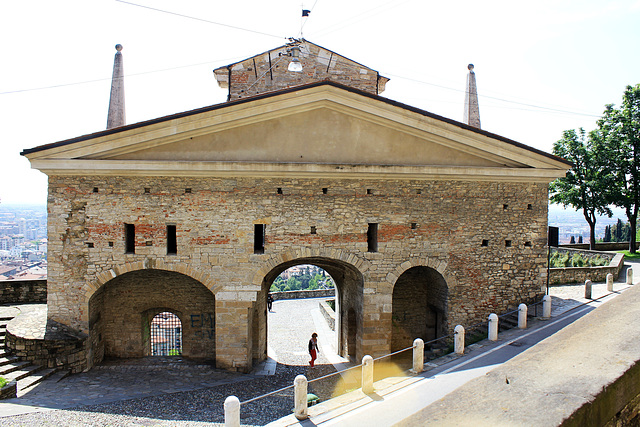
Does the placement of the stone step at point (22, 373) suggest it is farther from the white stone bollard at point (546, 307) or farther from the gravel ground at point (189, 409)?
the white stone bollard at point (546, 307)

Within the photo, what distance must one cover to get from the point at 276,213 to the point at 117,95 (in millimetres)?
9241

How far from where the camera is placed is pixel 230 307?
480 inches

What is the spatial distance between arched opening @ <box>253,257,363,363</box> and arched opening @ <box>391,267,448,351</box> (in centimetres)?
155

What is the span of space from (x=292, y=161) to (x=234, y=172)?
1728 mm

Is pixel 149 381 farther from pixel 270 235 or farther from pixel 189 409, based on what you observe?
pixel 270 235

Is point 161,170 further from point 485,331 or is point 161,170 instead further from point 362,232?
point 485,331

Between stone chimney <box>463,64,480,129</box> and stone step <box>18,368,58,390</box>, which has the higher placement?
stone chimney <box>463,64,480,129</box>

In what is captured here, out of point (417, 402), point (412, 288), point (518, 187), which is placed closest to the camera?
point (417, 402)

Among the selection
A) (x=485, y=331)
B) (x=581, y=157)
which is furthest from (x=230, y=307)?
(x=581, y=157)

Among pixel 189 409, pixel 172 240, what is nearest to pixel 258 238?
pixel 172 240

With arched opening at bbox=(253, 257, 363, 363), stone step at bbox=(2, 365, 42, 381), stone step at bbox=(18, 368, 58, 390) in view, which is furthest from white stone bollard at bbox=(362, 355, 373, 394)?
stone step at bbox=(2, 365, 42, 381)

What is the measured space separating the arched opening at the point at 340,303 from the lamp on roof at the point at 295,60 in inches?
312

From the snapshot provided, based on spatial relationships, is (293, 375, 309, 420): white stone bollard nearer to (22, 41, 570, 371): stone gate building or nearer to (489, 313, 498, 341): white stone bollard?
(22, 41, 570, 371): stone gate building

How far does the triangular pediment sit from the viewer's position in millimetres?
11742
